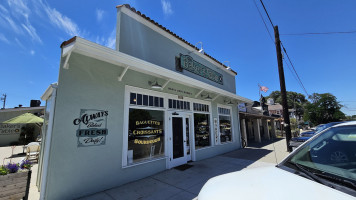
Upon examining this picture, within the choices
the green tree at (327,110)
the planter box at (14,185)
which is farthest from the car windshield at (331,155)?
the green tree at (327,110)

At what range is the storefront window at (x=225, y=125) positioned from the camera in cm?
955

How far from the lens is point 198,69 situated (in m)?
8.62

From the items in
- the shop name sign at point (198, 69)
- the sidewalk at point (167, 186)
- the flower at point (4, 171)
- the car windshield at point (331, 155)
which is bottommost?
the sidewalk at point (167, 186)

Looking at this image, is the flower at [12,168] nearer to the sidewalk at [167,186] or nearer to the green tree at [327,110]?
the sidewalk at [167,186]

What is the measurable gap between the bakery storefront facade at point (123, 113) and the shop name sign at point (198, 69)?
0.21ft

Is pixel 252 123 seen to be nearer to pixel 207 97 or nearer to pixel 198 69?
pixel 207 97

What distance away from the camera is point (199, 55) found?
8.97 m

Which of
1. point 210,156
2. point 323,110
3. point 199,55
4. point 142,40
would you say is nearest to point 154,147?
point 210,156

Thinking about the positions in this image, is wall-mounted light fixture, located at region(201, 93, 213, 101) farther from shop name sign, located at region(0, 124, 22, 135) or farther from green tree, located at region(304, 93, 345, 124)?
green tree, located at region(304, 93, 345, 124)

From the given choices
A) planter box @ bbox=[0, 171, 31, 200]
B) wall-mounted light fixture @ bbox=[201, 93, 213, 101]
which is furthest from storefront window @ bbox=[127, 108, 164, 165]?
wall-mounted light fixture @ bbox=[201, 93, 213, 101]

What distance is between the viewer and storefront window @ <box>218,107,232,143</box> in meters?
9.55

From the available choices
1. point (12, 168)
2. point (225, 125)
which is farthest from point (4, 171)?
point (225, 125)

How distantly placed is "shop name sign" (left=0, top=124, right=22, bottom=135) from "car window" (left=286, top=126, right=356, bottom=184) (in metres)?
24.1

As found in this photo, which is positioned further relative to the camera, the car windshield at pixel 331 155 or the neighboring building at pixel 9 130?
the neighboring building at pixel 9 130
